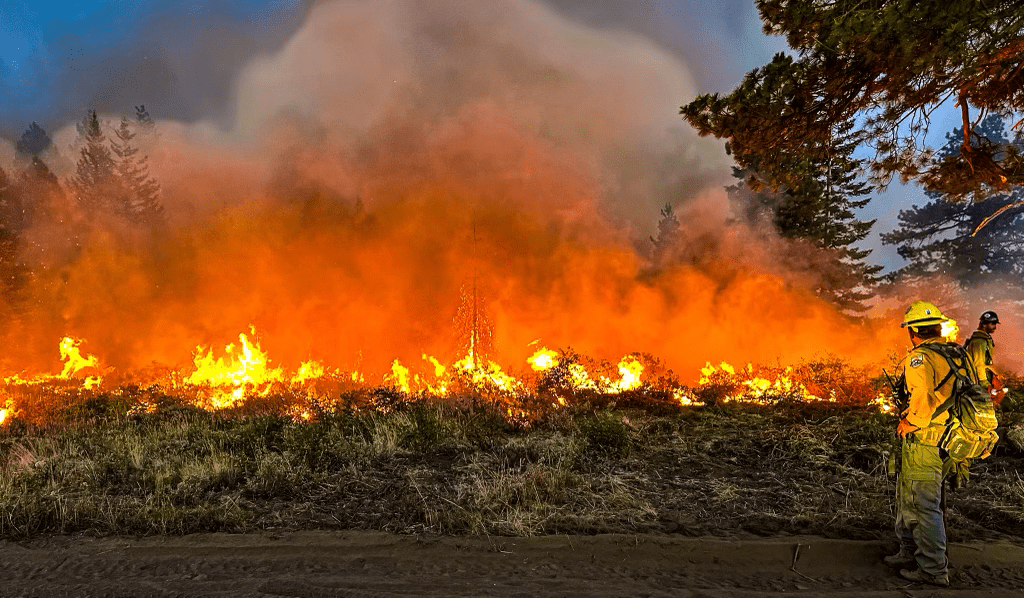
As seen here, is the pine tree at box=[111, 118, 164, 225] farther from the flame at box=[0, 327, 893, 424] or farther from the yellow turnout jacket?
the yellow turnout jacket

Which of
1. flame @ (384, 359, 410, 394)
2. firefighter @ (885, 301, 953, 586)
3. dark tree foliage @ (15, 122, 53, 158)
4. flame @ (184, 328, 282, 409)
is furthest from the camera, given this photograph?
dark tree foliage @ (15, 122, 53, 158)

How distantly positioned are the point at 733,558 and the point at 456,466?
3.36 m

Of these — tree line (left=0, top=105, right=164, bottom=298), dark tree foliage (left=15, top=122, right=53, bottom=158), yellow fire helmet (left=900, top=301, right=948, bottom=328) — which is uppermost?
dark tree foliage (left=15, top=122, right=53, bottom=158)

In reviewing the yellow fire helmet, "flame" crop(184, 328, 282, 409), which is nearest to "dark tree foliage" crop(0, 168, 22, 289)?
"flame" crop(184, 328, 282, 409)

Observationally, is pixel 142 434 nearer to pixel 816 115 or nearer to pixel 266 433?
pixel 266 433

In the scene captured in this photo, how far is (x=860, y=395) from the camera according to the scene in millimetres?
10242

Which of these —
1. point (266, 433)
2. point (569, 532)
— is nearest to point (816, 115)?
point (569, 532)

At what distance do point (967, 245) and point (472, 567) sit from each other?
31.4 m

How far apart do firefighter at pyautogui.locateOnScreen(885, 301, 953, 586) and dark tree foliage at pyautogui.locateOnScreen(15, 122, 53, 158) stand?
5492 centimetres

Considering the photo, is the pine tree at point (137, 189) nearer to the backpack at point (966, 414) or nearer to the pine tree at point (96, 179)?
the pine tree at point (96, 179)

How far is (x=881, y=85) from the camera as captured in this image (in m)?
6.77

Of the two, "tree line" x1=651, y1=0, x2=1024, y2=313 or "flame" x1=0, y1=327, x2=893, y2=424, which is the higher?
"tree line" x1=651, y1=0, x2=1024, y2=313

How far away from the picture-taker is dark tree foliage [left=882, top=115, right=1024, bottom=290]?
25.0 meters

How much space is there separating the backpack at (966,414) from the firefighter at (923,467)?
0.04 m
